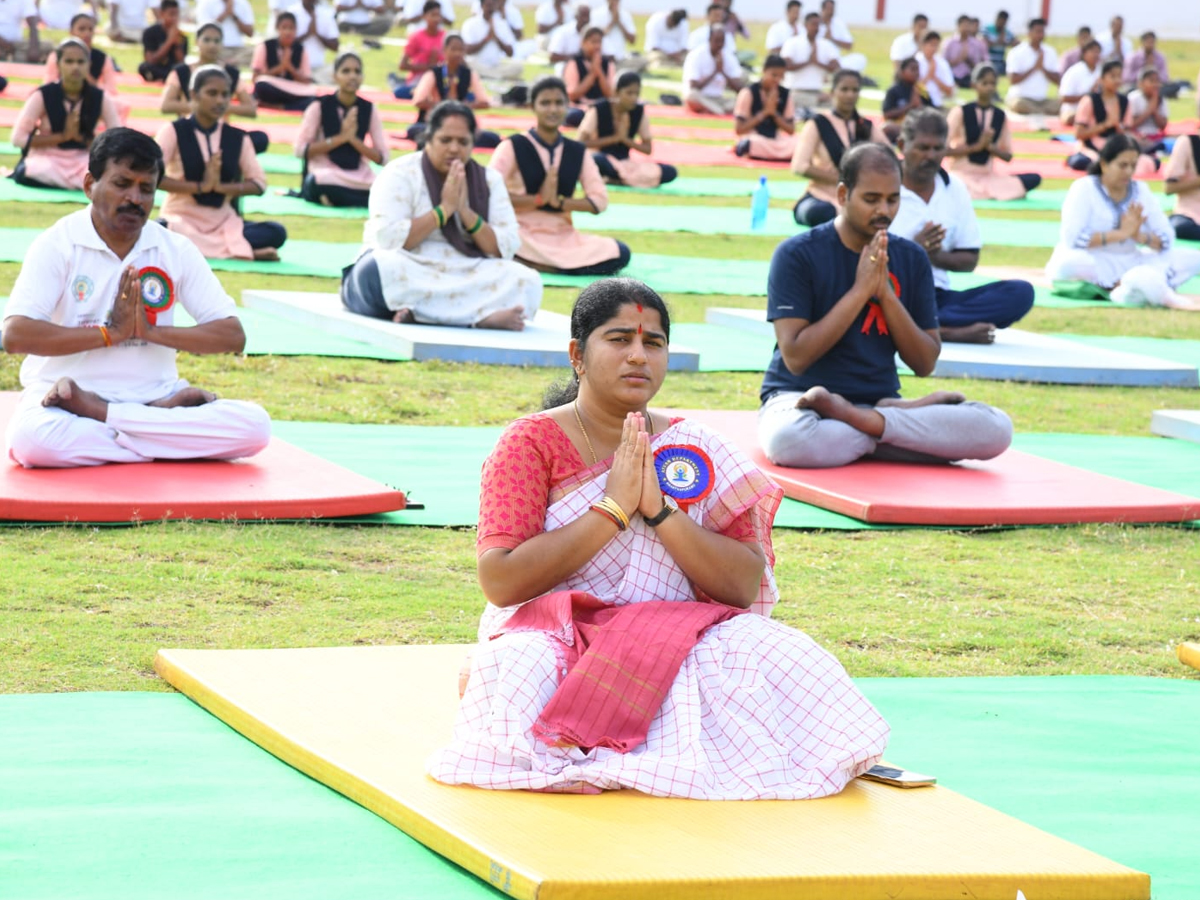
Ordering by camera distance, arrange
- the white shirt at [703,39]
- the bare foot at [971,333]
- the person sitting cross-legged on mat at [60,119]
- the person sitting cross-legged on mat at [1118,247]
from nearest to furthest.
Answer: the bare foot at [971,333] < the person sitting cross-legged on mat at [1118,247] < the person sitting cross-legged on mat at [60,119] < the white shirt at [703,39]

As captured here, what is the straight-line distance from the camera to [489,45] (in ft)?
75.0

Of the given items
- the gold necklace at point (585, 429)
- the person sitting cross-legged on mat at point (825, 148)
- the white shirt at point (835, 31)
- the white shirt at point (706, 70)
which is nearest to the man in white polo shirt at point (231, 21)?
the white shirt at point (706, 70)

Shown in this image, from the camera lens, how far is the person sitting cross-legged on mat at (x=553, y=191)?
10023mm

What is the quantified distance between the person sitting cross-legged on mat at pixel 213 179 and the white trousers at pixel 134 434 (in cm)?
448

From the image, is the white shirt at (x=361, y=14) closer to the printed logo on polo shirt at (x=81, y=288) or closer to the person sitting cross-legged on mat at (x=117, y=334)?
the person sitting cross-legged on mat at (x=117, y=334)

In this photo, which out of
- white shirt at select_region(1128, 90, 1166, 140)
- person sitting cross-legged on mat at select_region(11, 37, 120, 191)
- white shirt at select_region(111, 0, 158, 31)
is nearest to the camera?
person sitting cross-legged on mat at select_region(11, 37, 120, 191)

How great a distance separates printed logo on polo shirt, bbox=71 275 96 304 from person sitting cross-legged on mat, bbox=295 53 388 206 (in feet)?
24.0

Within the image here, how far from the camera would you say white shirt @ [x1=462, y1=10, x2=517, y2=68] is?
898 inches

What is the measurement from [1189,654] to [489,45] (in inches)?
764

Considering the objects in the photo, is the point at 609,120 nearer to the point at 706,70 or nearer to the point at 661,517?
the point at 706,70

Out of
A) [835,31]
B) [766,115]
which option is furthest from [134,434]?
[835,31]

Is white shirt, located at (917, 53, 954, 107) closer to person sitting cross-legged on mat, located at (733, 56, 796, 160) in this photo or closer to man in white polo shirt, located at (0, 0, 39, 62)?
person sitting cross-legged on mat, located at (733, 56, 796, 160)

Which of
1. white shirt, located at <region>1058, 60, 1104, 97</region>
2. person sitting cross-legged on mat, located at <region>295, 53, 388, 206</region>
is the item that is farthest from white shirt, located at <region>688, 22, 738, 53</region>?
person sitting cross-legged on mat, located at <region>295, 53, 388, 206</region>

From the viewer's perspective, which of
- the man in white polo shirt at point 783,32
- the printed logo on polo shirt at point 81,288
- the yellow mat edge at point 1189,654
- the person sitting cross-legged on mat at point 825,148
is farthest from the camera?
the man in white polo shirt at point 783,32
